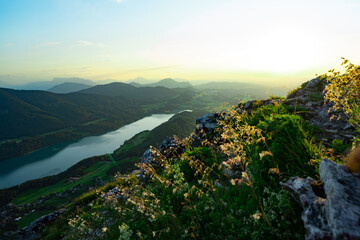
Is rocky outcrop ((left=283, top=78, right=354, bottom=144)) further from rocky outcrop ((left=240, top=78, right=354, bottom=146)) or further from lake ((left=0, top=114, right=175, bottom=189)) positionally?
lake ((left=0, top=114, right=175, bottom=189))

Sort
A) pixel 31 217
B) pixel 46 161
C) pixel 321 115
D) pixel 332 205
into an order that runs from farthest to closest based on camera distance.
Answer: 1. pixel 46 161
2. pixel 31 217
3. pixel 321 115
4. pixel 332 205

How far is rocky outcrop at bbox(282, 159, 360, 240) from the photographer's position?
203 centimetres

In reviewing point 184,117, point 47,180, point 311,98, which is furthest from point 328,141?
point 184,117

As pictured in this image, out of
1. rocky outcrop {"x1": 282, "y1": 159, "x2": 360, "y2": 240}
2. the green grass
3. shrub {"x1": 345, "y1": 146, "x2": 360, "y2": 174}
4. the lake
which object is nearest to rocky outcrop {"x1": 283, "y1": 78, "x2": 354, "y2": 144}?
shrub {"x1": 345, "y1": 146, "x2": 360, "y2": 174}

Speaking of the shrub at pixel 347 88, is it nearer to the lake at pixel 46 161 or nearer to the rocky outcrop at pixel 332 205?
the rocky outcrop at pixel 332 205

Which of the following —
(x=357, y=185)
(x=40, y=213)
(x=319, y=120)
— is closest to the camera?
(x=357, y=185)

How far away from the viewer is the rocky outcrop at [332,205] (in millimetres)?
2031

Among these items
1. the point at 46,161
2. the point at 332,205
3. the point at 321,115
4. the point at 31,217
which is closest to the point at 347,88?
the point at 332,205

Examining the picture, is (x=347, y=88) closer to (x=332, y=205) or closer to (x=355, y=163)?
(x=355, y=163)

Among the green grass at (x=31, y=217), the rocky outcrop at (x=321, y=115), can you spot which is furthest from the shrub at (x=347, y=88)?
the green grass at (x=31, y=217)

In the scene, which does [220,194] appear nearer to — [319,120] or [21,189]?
[319,120]

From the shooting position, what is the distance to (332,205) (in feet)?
7.32

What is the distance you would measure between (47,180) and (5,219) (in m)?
47.4

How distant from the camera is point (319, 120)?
7820 millimetres
